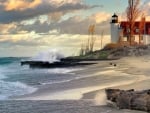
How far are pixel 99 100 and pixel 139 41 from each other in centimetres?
9313

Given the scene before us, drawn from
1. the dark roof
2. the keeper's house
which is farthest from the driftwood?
the dark roof

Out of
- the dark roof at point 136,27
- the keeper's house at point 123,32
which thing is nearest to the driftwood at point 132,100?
the keeper's house at point 123,32

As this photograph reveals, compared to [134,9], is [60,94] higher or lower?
lower

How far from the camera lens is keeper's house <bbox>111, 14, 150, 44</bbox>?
4505 inches

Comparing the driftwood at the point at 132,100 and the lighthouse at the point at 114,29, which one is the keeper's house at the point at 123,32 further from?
the driftwood at the point at 132,100

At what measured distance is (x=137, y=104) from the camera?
1986cm

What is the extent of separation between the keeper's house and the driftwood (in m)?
93.4

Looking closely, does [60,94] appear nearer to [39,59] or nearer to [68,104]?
[68,104]

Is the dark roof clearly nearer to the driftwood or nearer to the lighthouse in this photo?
the lighthouse

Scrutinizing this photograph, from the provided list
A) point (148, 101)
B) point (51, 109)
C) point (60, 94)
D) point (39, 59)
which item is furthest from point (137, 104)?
point (39, 59)

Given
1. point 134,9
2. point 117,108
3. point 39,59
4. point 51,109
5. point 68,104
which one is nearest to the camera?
point 117,108

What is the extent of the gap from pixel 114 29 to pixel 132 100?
9497 cm

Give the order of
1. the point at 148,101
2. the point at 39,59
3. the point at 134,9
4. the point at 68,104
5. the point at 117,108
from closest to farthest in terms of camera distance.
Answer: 1. the point at 148,101
2. the point at 117,108
3. the point at 68,104
4. the point at 39,59
5. the point at 134,9

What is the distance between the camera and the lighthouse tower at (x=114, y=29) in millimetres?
114438
